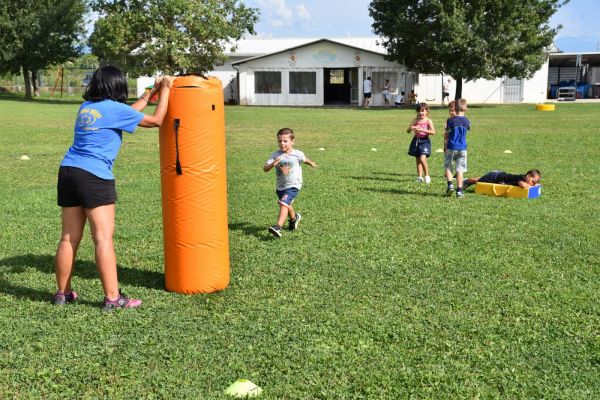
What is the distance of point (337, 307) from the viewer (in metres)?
4.77

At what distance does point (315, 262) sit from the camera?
593 centimetres

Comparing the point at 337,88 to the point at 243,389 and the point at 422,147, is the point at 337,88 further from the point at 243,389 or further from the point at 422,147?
the point at 243,389

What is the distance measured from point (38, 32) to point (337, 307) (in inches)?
1823

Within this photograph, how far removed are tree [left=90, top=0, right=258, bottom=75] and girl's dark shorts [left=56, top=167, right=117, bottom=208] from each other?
1609 inches

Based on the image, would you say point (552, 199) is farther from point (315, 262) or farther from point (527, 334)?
point (527, 334)

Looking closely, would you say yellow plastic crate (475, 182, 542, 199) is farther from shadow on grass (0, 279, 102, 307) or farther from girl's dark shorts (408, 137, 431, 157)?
shadow on grass (0, 279, 102, 307)

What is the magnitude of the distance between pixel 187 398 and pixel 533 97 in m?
50.3

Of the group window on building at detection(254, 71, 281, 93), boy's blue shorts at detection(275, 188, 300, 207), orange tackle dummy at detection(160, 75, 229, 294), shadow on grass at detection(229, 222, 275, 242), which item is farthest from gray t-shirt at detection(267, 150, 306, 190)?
window on building at detection(254, 71, 281, 93)

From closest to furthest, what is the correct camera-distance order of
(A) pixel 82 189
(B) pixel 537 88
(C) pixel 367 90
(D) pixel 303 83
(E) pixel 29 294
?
(A) pixel 82 189, (E) pixel 29 294, (C) pixel 367 90, (D) pixel 303 83, (B) pixel 537 88

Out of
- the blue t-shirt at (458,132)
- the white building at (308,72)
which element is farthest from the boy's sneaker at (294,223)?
the white building at (308,72)

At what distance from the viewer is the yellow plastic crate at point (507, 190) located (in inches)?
358

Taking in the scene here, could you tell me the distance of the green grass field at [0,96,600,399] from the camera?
144 inches

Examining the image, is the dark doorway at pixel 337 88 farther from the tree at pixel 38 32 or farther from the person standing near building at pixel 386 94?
the tree at pixel 38 32

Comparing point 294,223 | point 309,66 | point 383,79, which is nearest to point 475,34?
point 383,79
